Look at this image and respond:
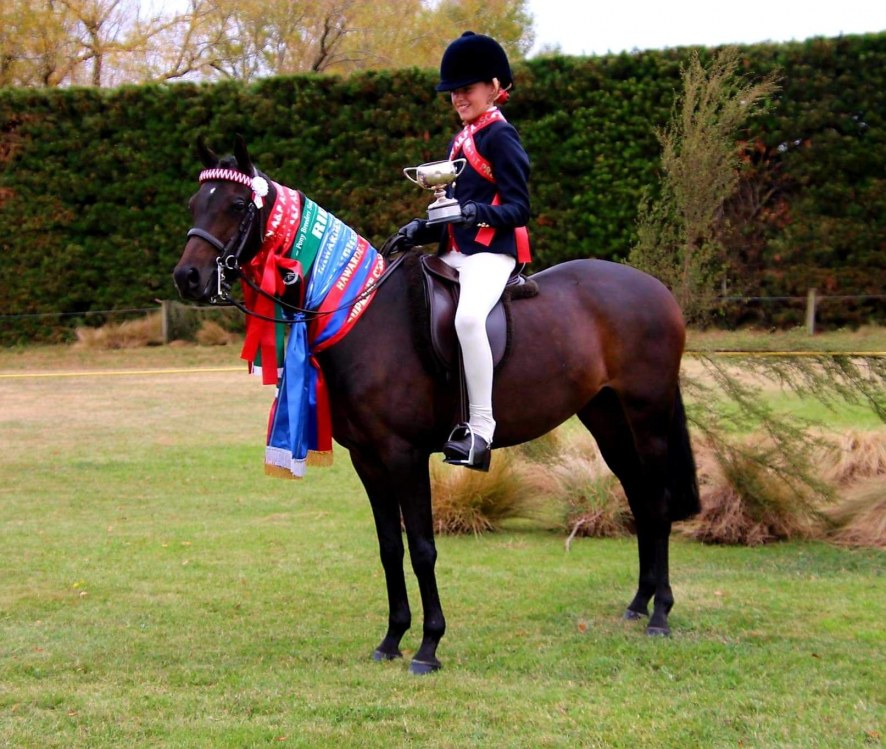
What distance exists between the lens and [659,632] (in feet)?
18.2

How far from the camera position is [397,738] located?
409 centimetres

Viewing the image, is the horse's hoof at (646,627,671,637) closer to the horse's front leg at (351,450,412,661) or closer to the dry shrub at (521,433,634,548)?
the horse's front leg at (351,450,412,661)

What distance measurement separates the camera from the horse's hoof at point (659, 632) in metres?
5.53

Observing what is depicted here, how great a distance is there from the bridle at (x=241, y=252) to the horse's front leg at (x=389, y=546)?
74 cm

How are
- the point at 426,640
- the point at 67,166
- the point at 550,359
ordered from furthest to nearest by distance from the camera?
the point at 67,166 < the point at 550,359 < the point at 426,640

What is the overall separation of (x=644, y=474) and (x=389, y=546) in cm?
156

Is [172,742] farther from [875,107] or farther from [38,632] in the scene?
[875,107]

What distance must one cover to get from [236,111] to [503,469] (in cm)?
1145

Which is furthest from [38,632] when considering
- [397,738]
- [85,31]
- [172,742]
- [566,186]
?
[85,31]

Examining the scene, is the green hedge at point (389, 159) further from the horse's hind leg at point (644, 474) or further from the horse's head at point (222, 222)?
the horse's head at point (222, 222)

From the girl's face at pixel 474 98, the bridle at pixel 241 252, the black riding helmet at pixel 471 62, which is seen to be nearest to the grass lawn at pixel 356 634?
the bridle at pixel 241 252

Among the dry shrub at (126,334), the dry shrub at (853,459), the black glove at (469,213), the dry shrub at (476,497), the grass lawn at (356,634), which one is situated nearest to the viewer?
the grass lawn at (356,634)

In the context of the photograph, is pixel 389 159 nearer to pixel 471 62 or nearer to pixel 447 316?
pixel 471 62

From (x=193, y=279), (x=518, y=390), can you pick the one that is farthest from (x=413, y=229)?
(x=193, y=279)
